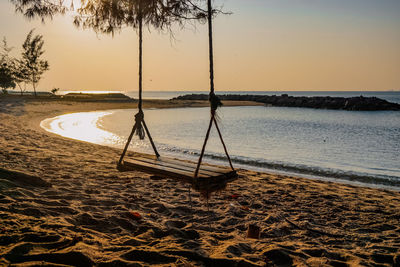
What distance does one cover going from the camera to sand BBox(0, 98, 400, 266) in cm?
248

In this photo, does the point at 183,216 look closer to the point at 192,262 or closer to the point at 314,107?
the point at 192,262

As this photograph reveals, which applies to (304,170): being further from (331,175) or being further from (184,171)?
(184,171)

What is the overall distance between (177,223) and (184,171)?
0.63 metres

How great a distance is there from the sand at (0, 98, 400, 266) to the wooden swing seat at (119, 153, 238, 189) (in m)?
0.50

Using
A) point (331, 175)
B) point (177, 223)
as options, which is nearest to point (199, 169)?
point (177, 223)

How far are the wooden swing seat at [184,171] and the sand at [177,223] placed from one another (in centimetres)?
50

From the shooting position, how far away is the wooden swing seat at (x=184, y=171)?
3.45 m

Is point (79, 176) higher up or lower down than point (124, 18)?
lower down

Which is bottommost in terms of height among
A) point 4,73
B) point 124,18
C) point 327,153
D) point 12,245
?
point 327,153

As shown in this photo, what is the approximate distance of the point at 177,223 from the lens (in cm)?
349

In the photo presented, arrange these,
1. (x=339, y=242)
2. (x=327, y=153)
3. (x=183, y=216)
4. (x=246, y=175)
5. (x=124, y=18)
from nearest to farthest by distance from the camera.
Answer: (x=339, y=242) → (x=183, y=216) → (x=124, y=18) → (x=246, y=175) → (x=327, y=153)

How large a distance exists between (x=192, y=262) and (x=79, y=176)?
3.53 m

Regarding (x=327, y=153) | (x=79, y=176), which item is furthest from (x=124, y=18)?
(x=327, y=153)

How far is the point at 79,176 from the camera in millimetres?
5285
